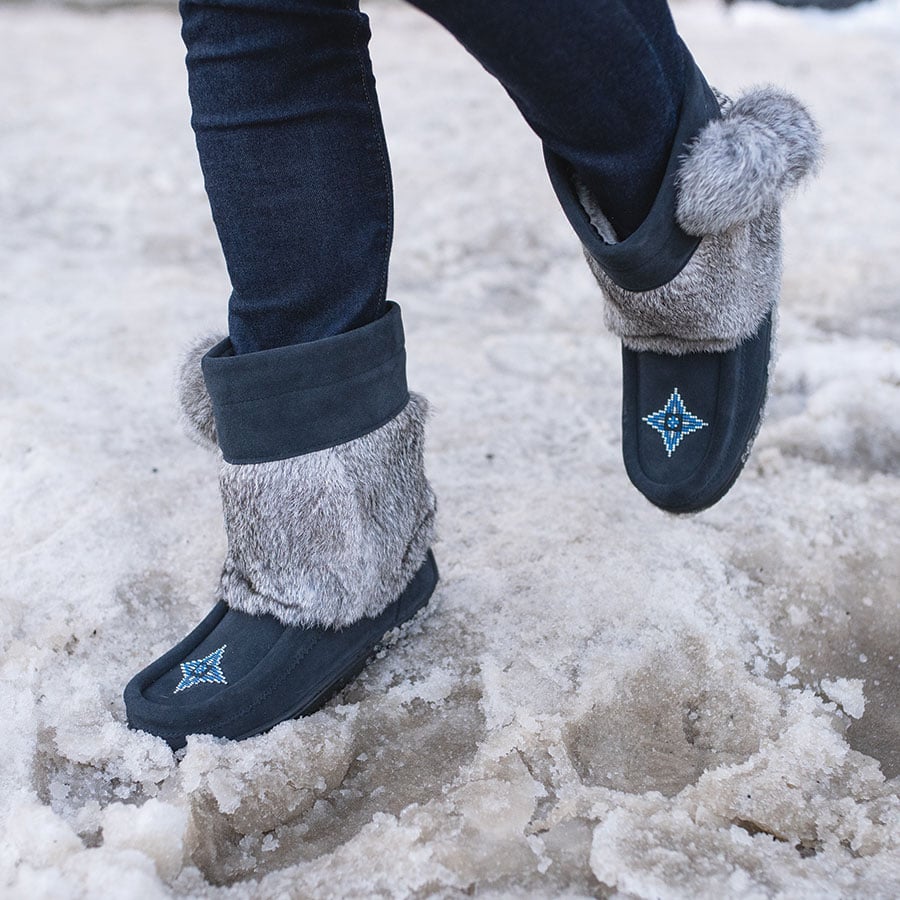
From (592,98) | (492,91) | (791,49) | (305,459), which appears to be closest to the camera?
(592,98)

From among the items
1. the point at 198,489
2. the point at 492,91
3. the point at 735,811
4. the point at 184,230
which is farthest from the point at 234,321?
the point at 492,91

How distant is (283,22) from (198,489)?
701mm

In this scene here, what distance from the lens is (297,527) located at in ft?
2.92

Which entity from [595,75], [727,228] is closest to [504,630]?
[727,228]

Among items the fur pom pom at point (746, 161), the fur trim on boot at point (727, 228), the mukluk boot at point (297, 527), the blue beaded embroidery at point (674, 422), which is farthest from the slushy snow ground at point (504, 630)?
the fur pom pom at point (746, 161)

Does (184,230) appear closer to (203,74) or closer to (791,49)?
(203,74)

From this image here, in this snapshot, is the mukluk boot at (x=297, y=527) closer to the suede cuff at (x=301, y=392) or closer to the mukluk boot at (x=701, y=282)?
the suede cuff at (x=301, y=392)

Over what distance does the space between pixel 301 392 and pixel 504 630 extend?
0.38 m

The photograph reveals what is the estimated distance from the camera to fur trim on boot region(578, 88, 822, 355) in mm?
809

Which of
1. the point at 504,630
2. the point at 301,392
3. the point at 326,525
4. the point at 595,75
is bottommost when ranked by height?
the point at 504,630

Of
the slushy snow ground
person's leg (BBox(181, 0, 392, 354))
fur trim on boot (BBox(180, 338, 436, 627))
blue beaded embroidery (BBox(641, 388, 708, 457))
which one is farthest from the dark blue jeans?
the slushy snow ground

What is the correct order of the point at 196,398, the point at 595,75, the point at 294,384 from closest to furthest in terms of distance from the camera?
the point at 595,75, the point at 294,384, the point at 196,398

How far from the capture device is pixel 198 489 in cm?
132

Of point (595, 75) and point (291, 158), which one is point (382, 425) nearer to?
point (291, 158)
